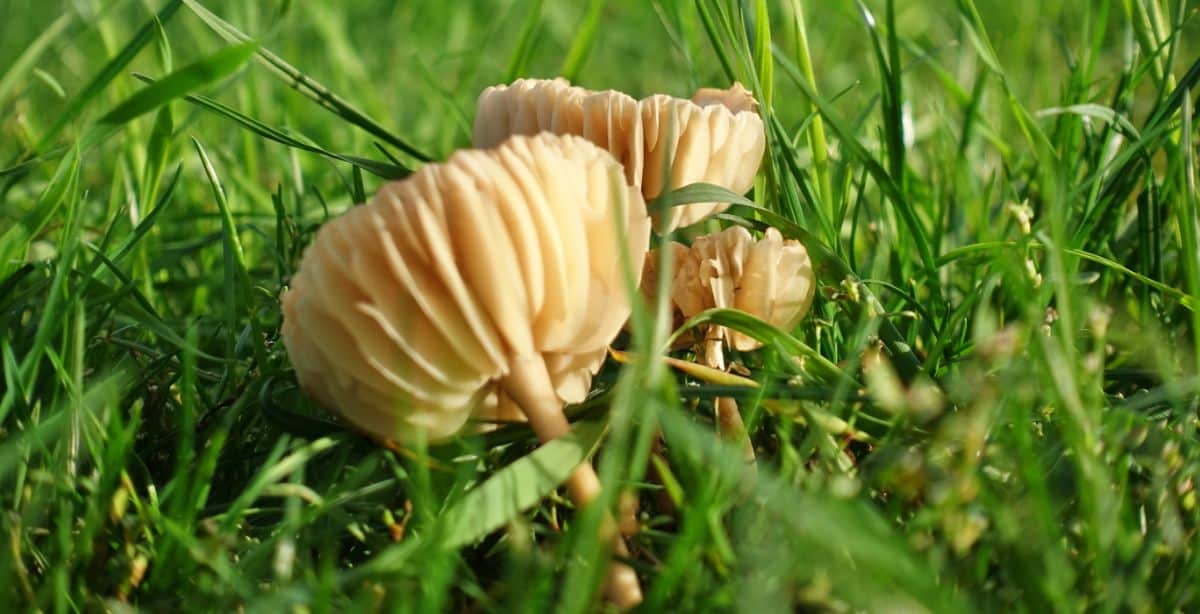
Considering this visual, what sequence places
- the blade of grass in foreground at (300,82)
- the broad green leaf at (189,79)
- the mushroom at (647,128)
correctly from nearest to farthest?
the broad green leaf at (189,79)
the mushroom at (647,128)
the blade of grass in foreground at (300,82)

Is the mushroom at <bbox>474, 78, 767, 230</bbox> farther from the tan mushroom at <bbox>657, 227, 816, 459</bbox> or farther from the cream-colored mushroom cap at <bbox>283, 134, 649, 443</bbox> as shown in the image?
the cream-colored mushroom cap at <bbox>283, 134, 649, 443</bbox>

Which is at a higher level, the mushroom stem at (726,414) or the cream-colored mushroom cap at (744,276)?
the cream-colored mushroom cap at (744,276)

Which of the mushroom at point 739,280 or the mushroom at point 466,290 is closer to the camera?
the mushroom at point 466,290

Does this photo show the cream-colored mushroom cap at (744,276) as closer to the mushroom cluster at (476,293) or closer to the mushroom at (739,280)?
the mushroom at (739,280)

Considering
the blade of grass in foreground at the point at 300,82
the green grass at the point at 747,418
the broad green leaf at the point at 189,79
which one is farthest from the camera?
the blade of grass in foreground at the point at 300,82

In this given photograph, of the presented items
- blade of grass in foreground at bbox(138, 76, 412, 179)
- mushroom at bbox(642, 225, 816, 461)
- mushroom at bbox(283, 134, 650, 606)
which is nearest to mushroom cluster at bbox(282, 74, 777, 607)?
mushroom at bbox(283, 134, 650, 606)

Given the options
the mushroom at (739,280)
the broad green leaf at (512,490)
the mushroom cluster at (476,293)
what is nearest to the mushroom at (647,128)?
the mushroom at (739,280)

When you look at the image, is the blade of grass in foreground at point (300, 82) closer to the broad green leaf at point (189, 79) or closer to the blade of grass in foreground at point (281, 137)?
the blade of grass in foreground at point (281, 137)

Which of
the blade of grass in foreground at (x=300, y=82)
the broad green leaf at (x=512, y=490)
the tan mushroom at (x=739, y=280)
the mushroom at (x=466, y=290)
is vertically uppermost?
the blade of grass in foreground at (x=300, y=82)
